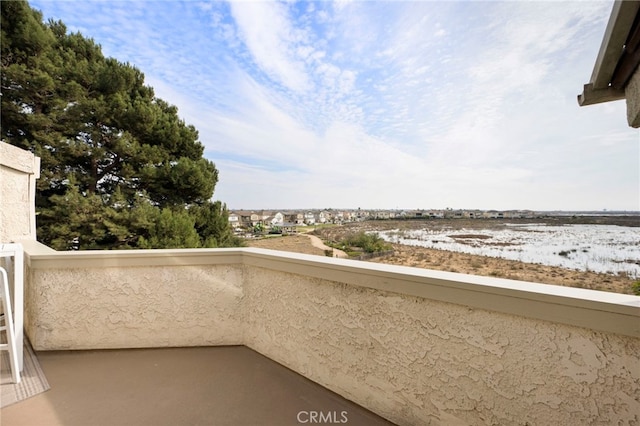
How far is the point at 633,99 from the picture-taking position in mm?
1679

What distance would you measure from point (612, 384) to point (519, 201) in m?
4.27

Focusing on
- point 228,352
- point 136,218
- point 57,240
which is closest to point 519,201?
point 228,352

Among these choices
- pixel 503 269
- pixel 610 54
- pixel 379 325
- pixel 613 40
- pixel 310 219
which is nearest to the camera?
pixel 613 40

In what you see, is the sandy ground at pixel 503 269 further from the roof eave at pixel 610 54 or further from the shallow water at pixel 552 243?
the roof eave at pixel 610 54

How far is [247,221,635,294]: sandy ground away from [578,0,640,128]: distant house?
913mm

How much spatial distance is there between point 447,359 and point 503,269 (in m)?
1.05

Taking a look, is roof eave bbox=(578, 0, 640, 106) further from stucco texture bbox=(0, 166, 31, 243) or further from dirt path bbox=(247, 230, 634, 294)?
stucco texture bbox=(0, 166, 31, 243)

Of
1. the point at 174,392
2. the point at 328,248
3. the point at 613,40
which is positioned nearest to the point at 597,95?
the point at 613,40

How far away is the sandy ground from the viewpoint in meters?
1.69

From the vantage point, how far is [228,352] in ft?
8.64

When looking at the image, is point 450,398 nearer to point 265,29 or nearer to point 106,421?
point 106,421

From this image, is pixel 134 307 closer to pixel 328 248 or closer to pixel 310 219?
pixel 328 248

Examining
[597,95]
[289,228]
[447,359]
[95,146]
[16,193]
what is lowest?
[447,359]

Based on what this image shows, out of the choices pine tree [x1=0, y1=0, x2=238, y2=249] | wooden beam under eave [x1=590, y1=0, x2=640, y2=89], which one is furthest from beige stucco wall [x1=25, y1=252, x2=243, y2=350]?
pine tree [x1=0, y1=0, x2=238, y2=249]
